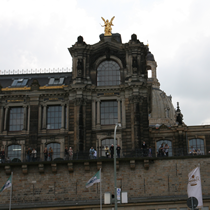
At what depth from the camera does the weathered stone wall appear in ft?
152

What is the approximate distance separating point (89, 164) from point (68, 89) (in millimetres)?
12363

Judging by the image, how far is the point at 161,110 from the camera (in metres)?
116

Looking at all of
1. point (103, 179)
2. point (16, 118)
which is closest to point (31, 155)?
point (103, 179)

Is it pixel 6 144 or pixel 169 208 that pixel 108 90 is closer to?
pixel 6 144

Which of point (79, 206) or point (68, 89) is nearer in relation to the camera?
point (79, 206)

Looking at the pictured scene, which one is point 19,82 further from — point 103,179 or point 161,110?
point 161,110

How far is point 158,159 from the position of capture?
47.4 meters

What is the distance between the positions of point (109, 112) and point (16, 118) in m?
12.1

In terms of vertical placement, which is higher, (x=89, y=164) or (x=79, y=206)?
(x=89, y=164)

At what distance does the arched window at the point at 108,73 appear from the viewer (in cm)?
5647

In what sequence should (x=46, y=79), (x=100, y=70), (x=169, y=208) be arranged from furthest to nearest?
(x=46, y=79) < (x=100, y=70) < (x=169, y=208)

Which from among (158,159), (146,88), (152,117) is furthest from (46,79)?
(152,117)

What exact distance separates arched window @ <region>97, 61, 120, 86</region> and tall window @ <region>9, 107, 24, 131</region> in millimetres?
10810

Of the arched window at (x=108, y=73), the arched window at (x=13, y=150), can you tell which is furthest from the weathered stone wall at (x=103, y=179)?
the arched window at (x=108, y=73)
